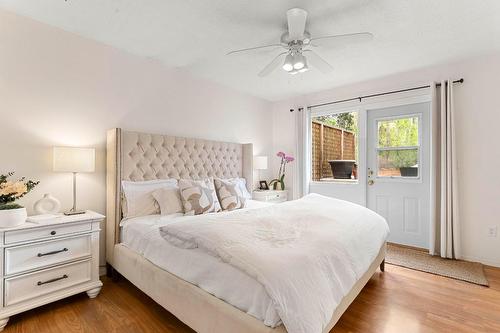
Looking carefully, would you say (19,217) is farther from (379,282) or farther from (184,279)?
(379,282)

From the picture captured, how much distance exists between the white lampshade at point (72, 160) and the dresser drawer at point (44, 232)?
0.51 m

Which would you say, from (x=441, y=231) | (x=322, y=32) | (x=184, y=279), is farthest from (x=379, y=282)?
(x=322, y=32)

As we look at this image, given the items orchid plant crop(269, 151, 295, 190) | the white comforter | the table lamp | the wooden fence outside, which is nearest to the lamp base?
the table lamp

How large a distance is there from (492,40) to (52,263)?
15.5ft

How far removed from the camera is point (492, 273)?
282cm

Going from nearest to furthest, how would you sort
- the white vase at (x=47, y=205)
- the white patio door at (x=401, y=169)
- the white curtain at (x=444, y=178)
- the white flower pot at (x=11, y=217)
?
the white flower pot at (x=11, y=217), the white vase at (x=47, y=205), the white curtain at (x=444, y=178), the white patio door at (x=401, y=169)

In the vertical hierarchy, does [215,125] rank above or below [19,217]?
above

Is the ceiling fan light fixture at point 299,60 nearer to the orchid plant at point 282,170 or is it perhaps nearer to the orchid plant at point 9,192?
the orchid plant at point 282,170

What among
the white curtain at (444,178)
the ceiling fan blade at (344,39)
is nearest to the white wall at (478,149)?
the white curtain at (444,178)

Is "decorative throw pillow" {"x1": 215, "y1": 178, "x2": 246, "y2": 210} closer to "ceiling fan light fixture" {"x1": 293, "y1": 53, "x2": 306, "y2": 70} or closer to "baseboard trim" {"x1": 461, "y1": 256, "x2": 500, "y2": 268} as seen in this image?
"ceiling fan light fixture" {"x1": 293, "y1": 53, "x2": 306, "y2": 70}

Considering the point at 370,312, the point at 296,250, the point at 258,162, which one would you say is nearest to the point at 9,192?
the point at 296,250

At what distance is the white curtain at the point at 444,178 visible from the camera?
3.16 meters

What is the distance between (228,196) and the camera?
3.15 m

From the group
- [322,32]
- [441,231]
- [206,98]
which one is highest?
[322,32]
